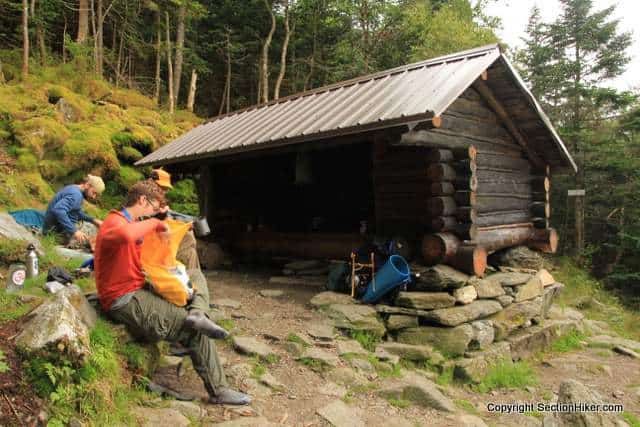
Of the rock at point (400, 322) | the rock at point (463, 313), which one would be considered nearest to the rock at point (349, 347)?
the rock at point (400, 322)

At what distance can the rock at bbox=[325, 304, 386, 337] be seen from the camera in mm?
5590

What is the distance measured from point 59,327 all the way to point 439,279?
474cm

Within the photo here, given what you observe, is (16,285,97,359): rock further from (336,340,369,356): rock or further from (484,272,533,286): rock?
(484,272,533,286): rock

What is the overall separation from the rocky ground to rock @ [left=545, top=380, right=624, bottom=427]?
12 millimetres

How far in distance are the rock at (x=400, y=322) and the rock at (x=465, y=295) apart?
79cm

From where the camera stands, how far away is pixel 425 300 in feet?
19.5

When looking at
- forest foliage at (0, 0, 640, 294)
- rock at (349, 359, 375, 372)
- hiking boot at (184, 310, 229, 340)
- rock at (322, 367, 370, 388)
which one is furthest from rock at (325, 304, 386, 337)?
forest foliage at (0, 0, 640, 294)

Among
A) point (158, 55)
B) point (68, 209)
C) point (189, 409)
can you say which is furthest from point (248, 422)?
point (158, 55)

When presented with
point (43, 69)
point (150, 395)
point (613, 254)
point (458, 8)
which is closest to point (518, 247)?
point (150, 395)

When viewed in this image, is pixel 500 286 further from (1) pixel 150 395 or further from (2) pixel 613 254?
(2) pixel 613 254

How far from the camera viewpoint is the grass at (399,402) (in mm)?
4180

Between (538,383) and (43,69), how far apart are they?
1669 centimetres

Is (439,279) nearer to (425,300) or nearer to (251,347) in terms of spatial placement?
(425,300)

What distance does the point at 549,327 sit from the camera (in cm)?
751
